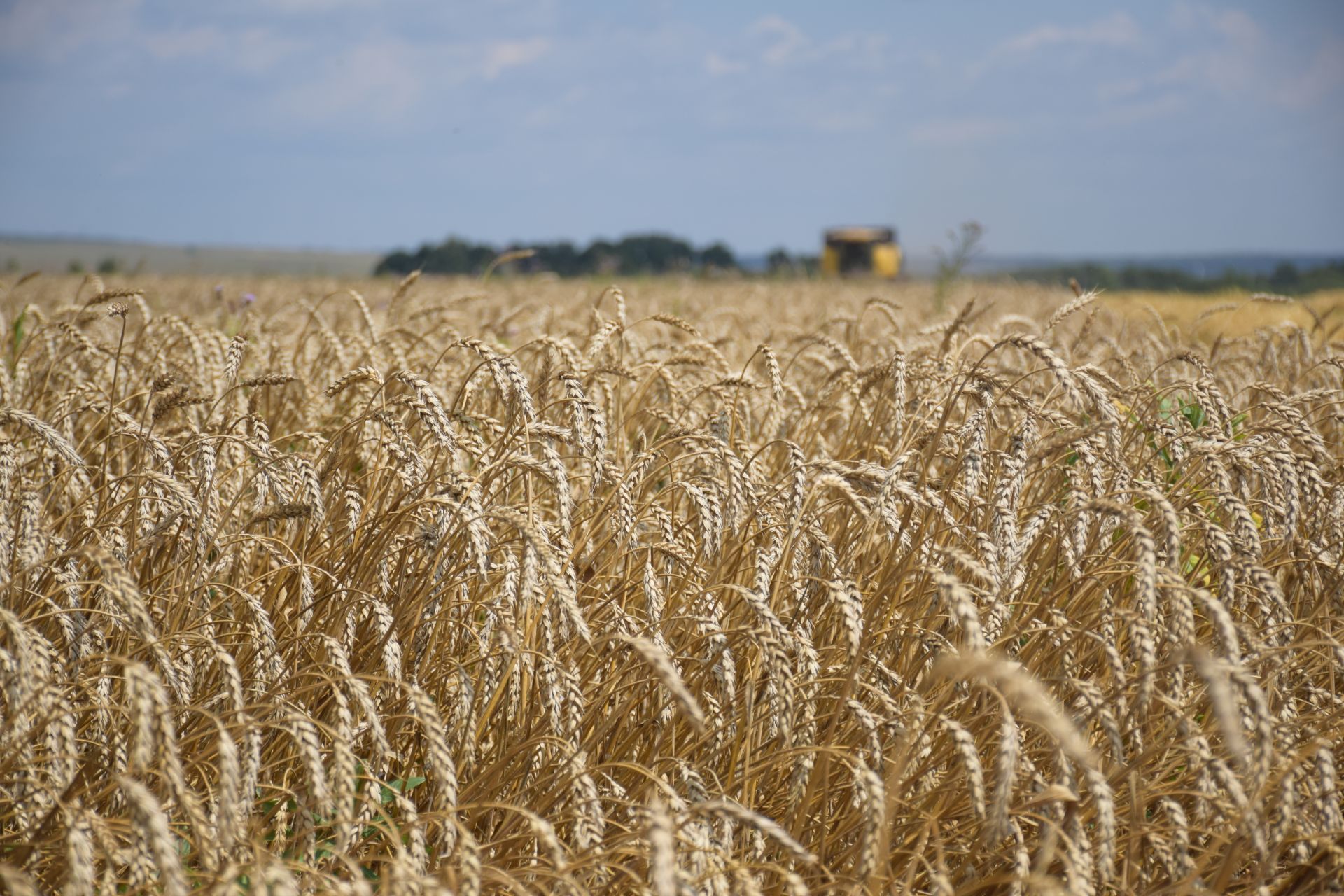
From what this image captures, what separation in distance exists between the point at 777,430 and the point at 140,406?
2.00m

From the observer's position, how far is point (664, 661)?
115cm

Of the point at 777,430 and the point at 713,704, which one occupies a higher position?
the point at 777,430

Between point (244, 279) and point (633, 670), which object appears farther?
point (244, 279)

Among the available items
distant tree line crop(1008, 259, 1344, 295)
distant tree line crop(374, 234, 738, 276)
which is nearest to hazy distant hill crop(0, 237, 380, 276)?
distant tree line crop(374, 234, 738, 276)

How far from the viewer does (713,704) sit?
6.35 feet

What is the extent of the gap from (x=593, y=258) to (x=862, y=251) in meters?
10.8

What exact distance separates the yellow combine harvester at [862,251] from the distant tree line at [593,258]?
401 cm

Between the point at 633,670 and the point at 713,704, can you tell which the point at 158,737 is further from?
the point at 713,704

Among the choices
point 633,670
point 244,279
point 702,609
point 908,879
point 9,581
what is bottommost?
point 908,879

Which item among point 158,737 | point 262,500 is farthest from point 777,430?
point 158,737

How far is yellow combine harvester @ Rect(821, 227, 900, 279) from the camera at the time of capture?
36438mm

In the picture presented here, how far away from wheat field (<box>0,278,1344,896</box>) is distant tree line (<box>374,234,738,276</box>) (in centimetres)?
1580

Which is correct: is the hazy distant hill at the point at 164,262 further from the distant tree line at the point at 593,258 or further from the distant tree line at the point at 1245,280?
the distant tree line at the point at 1245,280

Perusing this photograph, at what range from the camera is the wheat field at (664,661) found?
139cm
